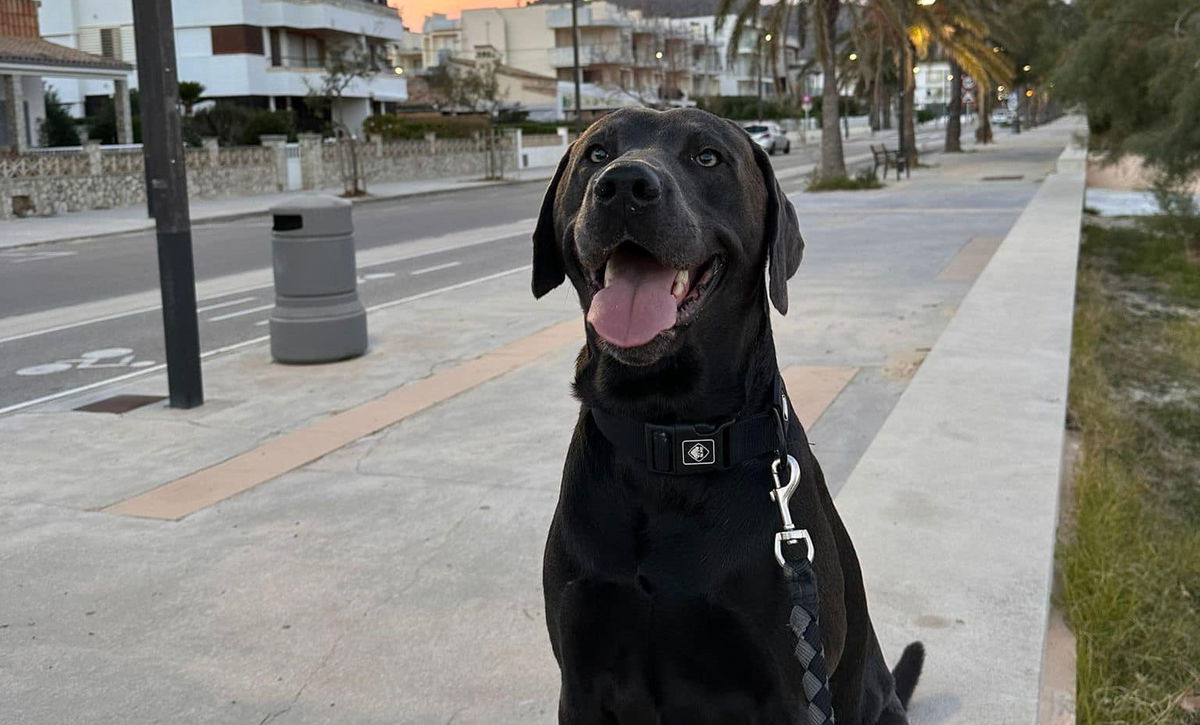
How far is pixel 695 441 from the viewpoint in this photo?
240 cm

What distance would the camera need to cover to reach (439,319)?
10516mm

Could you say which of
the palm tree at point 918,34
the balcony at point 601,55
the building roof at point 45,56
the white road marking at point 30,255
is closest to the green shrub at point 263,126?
the building roof at point 45,56

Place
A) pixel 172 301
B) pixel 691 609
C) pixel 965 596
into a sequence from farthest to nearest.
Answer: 1. pixel 172 301
2. pixel 965 596
3. pixel 691 609

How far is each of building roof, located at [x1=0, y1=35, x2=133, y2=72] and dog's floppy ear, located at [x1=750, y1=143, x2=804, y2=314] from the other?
103 ft

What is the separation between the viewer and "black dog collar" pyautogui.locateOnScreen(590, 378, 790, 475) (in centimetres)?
240

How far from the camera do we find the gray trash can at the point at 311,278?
8398 millimetres

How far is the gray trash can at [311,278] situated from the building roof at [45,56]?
993 inches

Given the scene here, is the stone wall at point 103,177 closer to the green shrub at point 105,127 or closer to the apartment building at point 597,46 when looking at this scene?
the green shrub at point 105,127

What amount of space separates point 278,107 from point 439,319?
152 ft

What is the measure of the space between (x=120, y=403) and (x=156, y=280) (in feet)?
24.7

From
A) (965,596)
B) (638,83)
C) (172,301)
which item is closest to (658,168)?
(965,596)

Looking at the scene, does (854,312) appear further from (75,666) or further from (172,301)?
(75,666)

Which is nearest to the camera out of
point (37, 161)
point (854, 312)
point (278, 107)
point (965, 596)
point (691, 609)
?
point (691, 609)

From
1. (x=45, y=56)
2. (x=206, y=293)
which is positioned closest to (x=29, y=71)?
(x=45, y=56)
